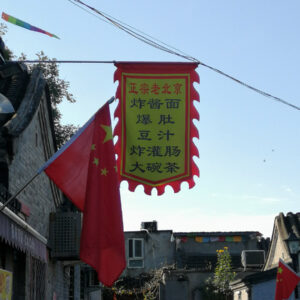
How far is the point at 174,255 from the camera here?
41719 millimetres

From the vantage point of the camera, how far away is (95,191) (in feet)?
33.3

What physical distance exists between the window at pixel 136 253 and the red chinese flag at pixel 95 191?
31.5 meters

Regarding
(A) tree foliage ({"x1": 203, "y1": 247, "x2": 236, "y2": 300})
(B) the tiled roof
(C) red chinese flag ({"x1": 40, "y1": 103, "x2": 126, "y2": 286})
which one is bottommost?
(A) tree foliage ({"x1": 203, "y1": 247, "x2": 236, "y2": 300})

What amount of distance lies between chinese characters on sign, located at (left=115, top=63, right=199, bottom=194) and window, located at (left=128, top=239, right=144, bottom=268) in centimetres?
2968

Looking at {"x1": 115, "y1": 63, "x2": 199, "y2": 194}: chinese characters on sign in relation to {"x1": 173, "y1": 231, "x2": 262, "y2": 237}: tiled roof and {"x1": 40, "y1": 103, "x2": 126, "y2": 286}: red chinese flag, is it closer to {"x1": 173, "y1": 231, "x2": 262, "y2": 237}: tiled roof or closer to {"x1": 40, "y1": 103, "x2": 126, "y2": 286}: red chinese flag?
{"x1": 40, "y1": 103, "x2": 126, "y2": 286}: red chinese flag

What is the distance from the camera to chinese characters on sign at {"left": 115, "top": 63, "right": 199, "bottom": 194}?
12.1m

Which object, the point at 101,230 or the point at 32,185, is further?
the point at 32,185

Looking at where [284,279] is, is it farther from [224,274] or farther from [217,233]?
[217,233]

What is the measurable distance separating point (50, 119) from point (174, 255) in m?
25.2

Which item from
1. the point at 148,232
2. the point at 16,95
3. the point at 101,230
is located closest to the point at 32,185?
the point at 16,95

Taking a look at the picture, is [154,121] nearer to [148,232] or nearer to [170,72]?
[170,72]

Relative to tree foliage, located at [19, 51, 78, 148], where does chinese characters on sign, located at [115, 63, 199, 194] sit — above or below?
below

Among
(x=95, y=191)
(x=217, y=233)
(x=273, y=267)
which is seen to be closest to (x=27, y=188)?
(x=95, y=191)

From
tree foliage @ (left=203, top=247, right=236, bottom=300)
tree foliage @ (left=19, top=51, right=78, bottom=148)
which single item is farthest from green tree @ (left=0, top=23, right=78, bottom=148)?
tree foliage @ (left=203, top=247, right=236, bottom=300)
